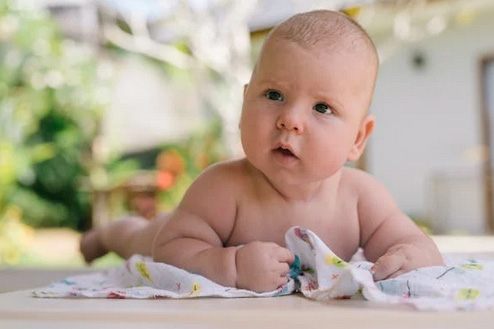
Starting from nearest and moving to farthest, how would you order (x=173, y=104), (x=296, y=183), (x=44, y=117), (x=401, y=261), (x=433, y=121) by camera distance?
(x=401, y=261)
(x=296, y=183)
(x=44, y=117)
(x=433, y=121)
(x=173, y=104)

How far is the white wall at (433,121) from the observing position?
9117 millimetres

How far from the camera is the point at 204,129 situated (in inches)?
347

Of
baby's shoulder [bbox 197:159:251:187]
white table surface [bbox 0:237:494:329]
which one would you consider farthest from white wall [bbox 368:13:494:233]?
white table surface [bbox 0:237:494:329]

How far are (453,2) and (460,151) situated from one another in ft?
6.41

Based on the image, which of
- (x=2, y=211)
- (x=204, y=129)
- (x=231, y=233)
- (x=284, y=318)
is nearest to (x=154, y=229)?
(x=231, y=233)

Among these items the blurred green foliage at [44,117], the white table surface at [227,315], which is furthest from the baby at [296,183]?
the blurred green foliage at [44,117]

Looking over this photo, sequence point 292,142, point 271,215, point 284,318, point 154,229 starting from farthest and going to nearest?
point 154,229 < point 271,215 < point 292,142 < point 284,318

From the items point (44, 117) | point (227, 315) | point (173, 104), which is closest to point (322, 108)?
point (227, 315)

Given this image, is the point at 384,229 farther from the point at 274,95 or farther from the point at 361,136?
the point at 274,95

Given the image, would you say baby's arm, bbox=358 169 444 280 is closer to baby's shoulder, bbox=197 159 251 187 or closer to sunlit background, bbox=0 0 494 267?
baby's shoulder, bbox=197 159 251 187

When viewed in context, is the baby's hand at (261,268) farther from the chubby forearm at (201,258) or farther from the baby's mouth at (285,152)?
the baby's mouth at (285,152)

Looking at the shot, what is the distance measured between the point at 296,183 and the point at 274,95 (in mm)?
157

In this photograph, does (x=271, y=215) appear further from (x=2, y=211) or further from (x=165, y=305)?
(x=2, y=211)

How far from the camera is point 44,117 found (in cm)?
839
